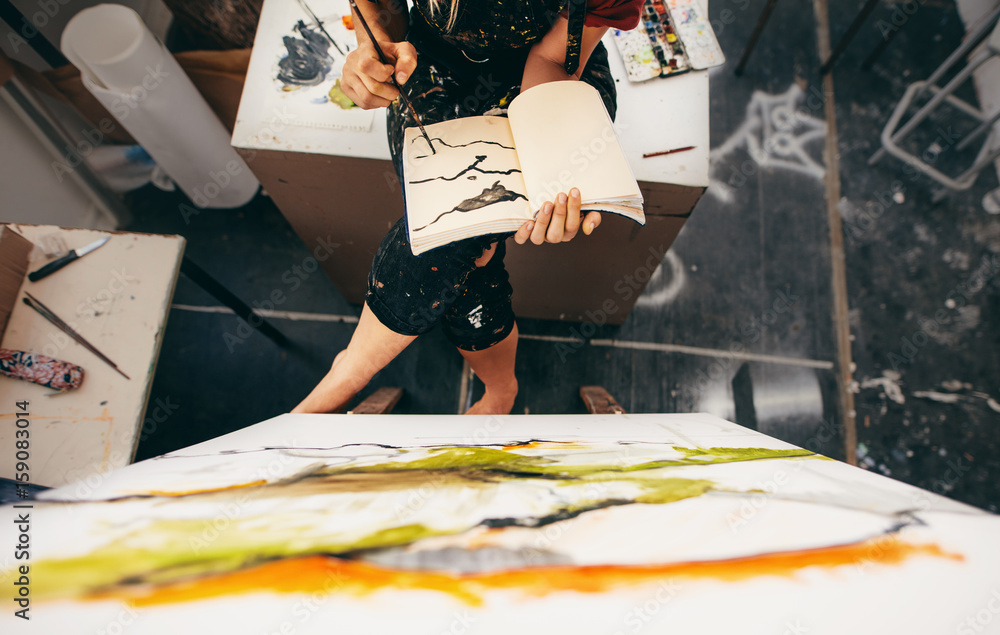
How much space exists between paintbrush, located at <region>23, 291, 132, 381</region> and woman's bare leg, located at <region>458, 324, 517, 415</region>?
2.59ft

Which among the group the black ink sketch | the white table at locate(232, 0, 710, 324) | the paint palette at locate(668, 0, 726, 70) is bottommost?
the white table at locate(232, 0, 710, 324)

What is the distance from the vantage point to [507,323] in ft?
3.45

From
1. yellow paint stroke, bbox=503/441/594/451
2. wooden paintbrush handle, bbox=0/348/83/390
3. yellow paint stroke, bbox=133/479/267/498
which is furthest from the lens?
wooden paintbrush handle, bbox=0/348/83/390

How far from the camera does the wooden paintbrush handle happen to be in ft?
2.99

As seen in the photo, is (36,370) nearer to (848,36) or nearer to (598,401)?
→ (598,401)

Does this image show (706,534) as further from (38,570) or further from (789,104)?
(789,104)

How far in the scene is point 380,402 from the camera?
137 centimetres

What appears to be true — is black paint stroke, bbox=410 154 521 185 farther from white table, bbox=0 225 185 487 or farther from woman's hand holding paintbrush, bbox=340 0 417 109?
white table, bbox=0 225 185 487

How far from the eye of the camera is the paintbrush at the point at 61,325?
0.96m

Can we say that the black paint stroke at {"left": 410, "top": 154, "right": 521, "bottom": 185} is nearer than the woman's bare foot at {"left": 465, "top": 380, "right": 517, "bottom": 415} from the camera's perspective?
Yes

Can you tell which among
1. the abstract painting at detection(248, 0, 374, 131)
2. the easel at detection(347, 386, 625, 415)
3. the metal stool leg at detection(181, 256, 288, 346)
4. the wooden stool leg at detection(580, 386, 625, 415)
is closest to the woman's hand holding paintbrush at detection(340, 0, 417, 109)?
the abstract painting at detection(248, 0, 374, 131)

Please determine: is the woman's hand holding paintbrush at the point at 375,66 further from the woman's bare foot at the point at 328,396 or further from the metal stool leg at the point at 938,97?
the metal stool leg at the point at 938,97

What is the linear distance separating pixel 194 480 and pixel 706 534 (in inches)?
21.9

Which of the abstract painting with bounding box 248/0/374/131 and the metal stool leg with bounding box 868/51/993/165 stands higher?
the metal stool leg with bounding box 868/51/993/165
